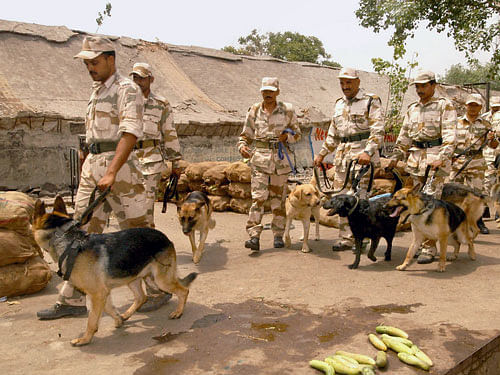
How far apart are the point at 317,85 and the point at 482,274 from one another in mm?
18661

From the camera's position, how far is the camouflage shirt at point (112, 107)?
4137 mm

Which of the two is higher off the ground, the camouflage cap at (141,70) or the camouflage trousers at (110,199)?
the camouflage cap at (141,70)

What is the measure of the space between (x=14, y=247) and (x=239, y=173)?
5.28 m

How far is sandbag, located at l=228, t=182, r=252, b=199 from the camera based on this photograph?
376 inches

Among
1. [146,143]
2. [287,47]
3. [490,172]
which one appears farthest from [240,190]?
[287,47]

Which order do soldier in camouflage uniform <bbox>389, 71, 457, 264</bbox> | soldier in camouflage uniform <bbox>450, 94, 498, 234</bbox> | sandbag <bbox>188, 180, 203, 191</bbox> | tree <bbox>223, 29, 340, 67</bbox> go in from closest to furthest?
soldier in camouflage uniform <bbox>389, 71, 457, 264</bbox> → soldier in camouflage uniform <bbox>450, 94, 498, 234</bbox> → sandbag <bbox>188, 180, 203, 191</bbox> → tree <bbox>223, 29, 340, 67</bbox>

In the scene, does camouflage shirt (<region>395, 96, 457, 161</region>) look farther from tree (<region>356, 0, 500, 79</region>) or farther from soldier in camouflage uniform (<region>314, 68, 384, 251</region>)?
tree (<region>356, 0, 500, 79</region>)

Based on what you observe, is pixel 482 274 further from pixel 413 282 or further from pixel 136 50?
pixel 136 50

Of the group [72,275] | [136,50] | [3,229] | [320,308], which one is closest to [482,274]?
[320,308]

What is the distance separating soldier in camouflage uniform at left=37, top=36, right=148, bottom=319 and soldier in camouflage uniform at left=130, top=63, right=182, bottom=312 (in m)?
1.57

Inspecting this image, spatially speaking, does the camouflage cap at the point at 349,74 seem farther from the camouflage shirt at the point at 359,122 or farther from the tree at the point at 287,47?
the tree at the point at 287,47

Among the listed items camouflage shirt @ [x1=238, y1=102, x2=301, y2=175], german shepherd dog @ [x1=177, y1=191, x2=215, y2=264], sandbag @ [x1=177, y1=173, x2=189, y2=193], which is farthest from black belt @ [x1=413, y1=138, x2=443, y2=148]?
sandbag @ [x1=177, y1=173, x2=189, y2=193]

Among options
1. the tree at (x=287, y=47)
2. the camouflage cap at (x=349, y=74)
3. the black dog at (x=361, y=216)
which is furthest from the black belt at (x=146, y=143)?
the tree at (x=287, y=47)

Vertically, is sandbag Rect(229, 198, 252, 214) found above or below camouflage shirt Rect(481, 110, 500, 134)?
below
